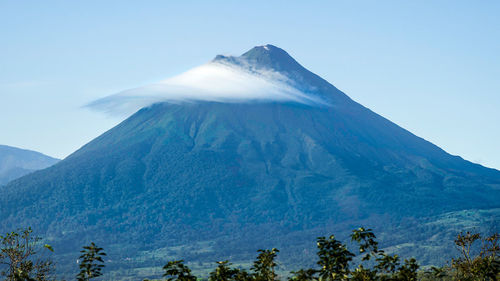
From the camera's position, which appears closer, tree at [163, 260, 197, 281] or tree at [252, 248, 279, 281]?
tree at [163, 260, 197, 281]

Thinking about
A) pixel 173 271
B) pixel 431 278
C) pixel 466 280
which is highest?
pixel 173 271

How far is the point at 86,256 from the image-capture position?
32.5 meters

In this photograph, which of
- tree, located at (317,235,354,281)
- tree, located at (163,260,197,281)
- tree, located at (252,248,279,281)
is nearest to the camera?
tree, located at (163,260,197,281)

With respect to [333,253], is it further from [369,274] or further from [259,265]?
[259,265]

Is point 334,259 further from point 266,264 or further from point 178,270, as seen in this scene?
point 178,270

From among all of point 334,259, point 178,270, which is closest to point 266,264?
point 334,259

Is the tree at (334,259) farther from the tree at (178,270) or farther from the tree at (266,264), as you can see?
the tree at (178,270)

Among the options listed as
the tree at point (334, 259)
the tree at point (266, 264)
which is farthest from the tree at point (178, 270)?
the tree at point (334, 259)

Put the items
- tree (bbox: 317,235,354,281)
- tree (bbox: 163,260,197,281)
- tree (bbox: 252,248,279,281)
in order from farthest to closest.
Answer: tree (bbox: 252,248,279,281) → tree (bbox: 317,235,354,281) → tree (bbox: 163,260,197,281)

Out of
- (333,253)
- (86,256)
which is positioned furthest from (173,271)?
(333,253)

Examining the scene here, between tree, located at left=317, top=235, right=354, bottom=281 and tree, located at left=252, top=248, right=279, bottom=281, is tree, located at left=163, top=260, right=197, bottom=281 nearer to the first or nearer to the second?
tree, located at left=252, top=248, right=279, bottom=281

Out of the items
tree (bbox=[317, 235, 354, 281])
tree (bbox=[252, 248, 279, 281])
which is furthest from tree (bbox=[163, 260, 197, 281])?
tree (bbox=[317, 235, 354, 281])

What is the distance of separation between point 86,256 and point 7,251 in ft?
43.8

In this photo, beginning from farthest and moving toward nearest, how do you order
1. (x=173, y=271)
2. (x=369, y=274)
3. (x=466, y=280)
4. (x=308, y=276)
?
(x=466, y=280) < (x=369, y=274) < (x=308, y=276) < (x=173, y=271)
